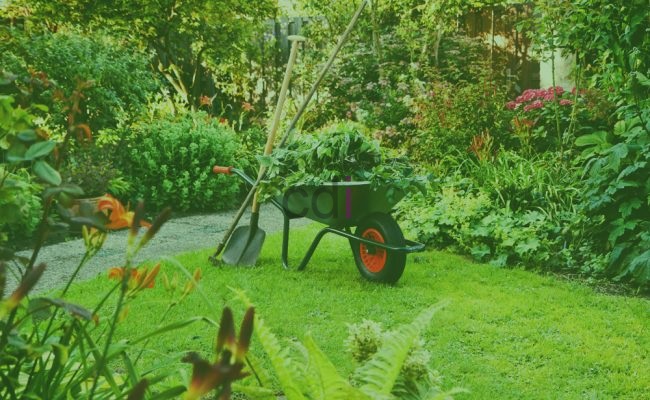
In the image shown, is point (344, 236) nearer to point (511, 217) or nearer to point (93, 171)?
point (511, 217)

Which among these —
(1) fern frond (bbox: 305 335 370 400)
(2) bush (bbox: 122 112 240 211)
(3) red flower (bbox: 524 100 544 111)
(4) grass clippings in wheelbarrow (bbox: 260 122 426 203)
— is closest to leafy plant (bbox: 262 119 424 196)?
(4) grass clippings in wheelbarrow (bbox: 260 122 426 203)

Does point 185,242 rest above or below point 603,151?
below

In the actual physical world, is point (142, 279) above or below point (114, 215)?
below

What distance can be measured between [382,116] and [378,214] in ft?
12.5

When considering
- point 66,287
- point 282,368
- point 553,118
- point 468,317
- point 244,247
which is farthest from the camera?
point 553,118

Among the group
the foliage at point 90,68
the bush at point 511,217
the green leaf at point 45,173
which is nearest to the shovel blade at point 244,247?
the bush at point 511,217

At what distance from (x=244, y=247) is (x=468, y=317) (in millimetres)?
1541

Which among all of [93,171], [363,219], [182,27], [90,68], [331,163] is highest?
[182,27]

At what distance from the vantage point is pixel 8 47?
6273 millimetres

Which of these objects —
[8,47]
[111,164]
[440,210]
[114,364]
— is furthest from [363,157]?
[8,47]

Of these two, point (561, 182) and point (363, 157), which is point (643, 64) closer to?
point (561, 182)

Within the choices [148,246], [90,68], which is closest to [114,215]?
[148,246]

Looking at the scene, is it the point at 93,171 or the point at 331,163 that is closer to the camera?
the point at 331,163

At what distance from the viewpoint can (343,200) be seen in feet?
14.4
